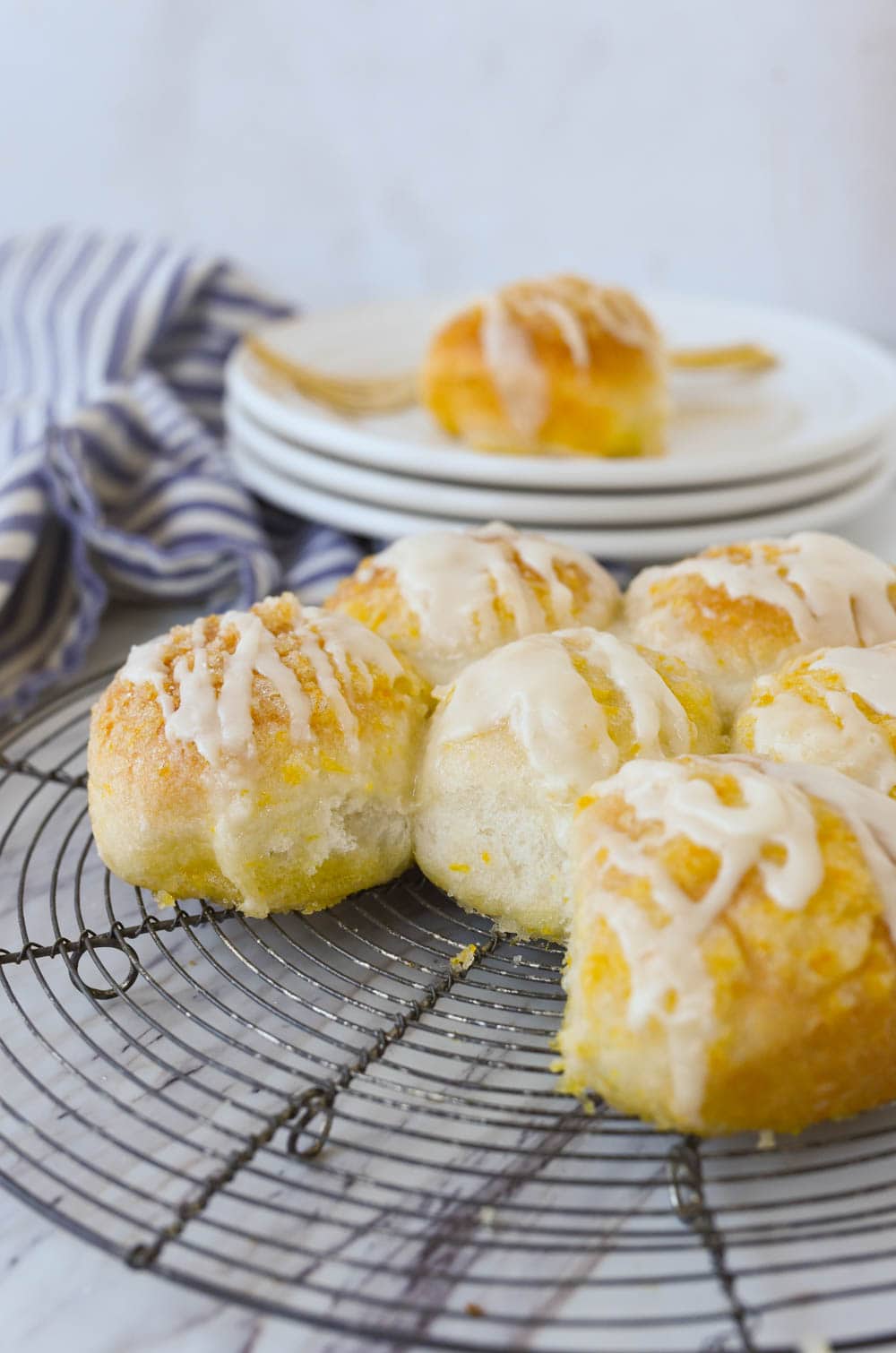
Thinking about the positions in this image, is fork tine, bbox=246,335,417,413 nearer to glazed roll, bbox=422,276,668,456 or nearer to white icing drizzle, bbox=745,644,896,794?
glazed roll, bbox=422,276,668,456

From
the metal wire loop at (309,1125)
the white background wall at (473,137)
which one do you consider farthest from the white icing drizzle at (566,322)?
the metal wire loop at (309,1125)

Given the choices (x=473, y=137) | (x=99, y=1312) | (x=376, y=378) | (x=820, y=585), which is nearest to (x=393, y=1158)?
(x=99, y=1312)

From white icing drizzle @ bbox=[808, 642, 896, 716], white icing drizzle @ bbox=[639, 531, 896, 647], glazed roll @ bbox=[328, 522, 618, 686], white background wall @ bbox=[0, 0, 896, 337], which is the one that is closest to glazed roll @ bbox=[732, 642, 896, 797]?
white icing drizzle @ bbox=[808, 642, 896, 716]

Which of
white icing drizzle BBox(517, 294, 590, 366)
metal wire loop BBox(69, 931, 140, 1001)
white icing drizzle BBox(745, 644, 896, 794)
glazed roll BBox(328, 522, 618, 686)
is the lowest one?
metal wire loop BBox(69, 931, 140, 1001)

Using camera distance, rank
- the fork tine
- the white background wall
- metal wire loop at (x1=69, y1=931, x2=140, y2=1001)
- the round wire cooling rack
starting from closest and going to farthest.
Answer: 1. the round wire cooling rack
2. metal wire loop at (x1=69, y1=931, x2=140, y2=1001)
3. the fork tine
4. the white background wall

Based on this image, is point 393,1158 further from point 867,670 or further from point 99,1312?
point 867,670

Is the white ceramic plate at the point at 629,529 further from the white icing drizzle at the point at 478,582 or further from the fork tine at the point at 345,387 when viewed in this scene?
the white icing drizzle at the point at 478,582
